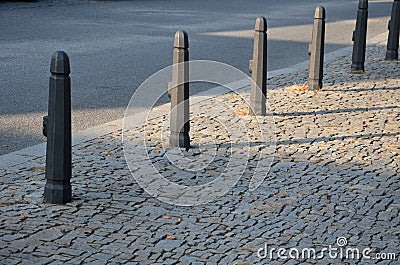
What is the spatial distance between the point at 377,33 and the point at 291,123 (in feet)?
34.7

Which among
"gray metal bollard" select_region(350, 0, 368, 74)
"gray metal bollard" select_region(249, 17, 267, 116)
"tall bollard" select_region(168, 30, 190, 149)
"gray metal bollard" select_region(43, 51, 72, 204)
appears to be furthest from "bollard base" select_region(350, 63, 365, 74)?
"gray metal bollard" select_region(43, 51, 72, 204)

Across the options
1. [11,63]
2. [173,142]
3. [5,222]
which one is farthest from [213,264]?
[11,63]

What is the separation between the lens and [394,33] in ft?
43.2

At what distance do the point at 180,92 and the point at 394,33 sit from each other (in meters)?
7.04

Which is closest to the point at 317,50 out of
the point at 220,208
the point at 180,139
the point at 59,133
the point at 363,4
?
the point at 363,4

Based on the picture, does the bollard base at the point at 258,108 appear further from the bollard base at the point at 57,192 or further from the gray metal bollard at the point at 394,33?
the gray metal bollard at the point at 394,33

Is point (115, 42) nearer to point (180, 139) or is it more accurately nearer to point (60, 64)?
point (180, 139)

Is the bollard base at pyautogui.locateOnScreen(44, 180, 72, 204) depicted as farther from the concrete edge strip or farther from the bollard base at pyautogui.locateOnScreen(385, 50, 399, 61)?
the bollard base at pyautogui.locateOnScreen(385, 50, 399, 61)

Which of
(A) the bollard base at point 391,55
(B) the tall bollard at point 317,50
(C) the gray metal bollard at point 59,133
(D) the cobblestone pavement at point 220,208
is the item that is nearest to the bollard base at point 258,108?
(D) the cobblestone pavement at point 220,208

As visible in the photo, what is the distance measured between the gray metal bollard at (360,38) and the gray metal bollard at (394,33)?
1.54 metres

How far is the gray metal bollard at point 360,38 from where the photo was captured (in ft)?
38.0

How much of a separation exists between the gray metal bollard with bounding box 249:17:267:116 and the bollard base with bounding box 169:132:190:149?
1.64 metres

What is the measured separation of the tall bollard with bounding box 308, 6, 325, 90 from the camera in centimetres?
1004

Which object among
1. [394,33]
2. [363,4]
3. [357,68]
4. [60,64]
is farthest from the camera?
[394,33]
